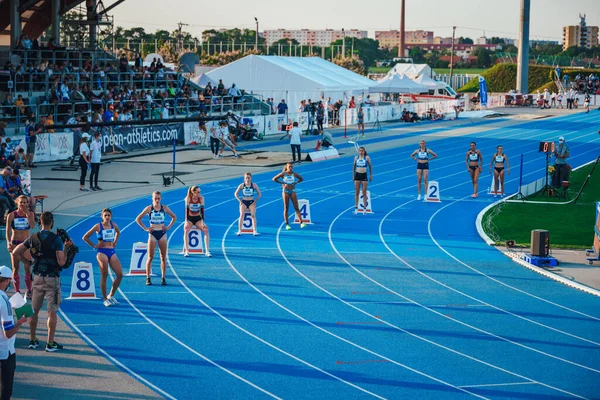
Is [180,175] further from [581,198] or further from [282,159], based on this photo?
[581,198]

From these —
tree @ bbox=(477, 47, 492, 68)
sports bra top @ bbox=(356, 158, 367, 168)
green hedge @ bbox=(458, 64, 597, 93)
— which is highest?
tree @ bbox=(477, 47, 492, 68)

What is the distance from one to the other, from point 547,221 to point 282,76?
3625 centimetres

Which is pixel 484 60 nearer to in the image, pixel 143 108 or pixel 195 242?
pixel 143 108

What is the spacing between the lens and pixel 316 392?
1134cm

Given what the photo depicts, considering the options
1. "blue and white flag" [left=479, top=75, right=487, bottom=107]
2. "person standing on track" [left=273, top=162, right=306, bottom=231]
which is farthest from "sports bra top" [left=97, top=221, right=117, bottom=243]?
"blue and white flag" [left=479, top=75, right=487, bottom=107]

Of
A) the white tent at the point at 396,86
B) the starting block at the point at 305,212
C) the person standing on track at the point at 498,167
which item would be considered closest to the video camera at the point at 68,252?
the starting block at the point at 305,212

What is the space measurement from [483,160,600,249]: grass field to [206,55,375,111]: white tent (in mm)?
30050

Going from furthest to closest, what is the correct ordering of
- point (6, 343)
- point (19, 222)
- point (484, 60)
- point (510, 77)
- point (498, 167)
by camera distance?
point (484, 60) → point (510, 77) → point (498, 167) → point (19, 222) → point (6, 343)

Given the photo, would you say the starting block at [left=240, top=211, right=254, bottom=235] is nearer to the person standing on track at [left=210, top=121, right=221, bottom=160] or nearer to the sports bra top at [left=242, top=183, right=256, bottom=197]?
the sports bra top at [left=242, top=183, right=256, bottom=197]

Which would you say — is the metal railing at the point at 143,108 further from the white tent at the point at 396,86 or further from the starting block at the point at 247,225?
the starting block at the point at 247,225

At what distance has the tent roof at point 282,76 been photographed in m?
57.7

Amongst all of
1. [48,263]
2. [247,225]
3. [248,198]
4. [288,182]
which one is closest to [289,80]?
[288,182]

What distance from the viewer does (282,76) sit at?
58.6 meters

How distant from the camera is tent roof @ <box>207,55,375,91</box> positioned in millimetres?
57656
